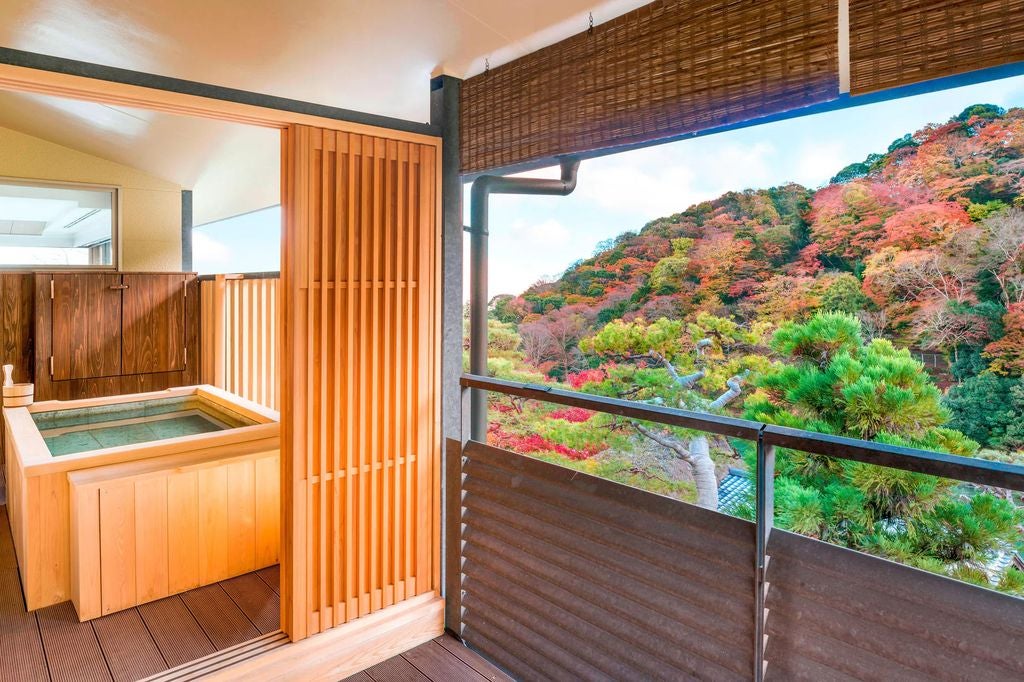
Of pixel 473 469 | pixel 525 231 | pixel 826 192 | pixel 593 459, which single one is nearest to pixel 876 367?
pixel 826 192

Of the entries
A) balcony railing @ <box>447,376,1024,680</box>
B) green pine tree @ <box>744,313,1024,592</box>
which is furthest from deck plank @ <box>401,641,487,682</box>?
green pine tree @ <box>744,313,1024,592</box>

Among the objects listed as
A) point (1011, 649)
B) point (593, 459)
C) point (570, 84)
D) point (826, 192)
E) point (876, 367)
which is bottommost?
point (593, 459)

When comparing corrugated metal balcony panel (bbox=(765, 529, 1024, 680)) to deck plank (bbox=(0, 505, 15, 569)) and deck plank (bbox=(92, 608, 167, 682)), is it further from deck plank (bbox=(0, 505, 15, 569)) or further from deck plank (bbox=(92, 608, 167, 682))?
deck plank (bbox=(0, 505, 15, 569))

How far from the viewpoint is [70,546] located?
2691 mm

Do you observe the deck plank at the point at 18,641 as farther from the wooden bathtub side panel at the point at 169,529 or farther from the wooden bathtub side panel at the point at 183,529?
the wooden bathtub side panel at the point at 183,529

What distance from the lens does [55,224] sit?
4.82 metres

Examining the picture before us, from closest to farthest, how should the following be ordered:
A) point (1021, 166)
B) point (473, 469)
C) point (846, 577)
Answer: point (846, 577)
point (473, 469)
point (1021, 166)

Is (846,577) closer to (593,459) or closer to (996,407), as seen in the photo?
(996,407)

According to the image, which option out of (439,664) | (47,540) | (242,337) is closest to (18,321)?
(242,337)

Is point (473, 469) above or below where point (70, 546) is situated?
above

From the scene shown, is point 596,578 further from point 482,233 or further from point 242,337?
point 242,337

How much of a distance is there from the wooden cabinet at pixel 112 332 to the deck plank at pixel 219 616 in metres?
2.74

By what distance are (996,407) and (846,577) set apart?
3.38 m

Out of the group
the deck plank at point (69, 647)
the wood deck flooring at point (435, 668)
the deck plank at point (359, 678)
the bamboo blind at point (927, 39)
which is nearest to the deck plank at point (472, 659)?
the wood deck flooring at point (435, 668)
